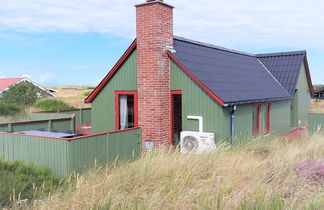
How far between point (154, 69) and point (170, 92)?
3.52 ft

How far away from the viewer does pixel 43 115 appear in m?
16.8

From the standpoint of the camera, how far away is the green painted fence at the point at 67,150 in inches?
358

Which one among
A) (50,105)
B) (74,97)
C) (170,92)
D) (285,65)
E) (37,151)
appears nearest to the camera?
(37,151)

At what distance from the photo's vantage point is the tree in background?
2720cm

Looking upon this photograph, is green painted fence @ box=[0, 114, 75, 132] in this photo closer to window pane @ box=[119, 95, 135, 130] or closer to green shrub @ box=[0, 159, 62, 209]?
green shrub @ box=[0, 159, 62, 209]

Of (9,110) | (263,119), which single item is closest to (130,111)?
(263,119)

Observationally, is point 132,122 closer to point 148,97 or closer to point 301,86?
point 148,97

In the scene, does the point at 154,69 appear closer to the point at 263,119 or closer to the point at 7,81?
the point at 263,119

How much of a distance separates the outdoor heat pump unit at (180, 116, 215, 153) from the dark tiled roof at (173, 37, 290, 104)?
1.30 metres

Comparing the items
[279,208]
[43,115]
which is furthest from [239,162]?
[43,115]

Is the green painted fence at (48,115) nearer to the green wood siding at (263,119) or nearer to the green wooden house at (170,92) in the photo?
the green wooden house at (170,92)

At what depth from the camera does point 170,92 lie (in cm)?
1195

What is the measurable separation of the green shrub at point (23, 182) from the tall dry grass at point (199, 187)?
1.00 metres

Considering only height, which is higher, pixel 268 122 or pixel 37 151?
pixel 268 122
